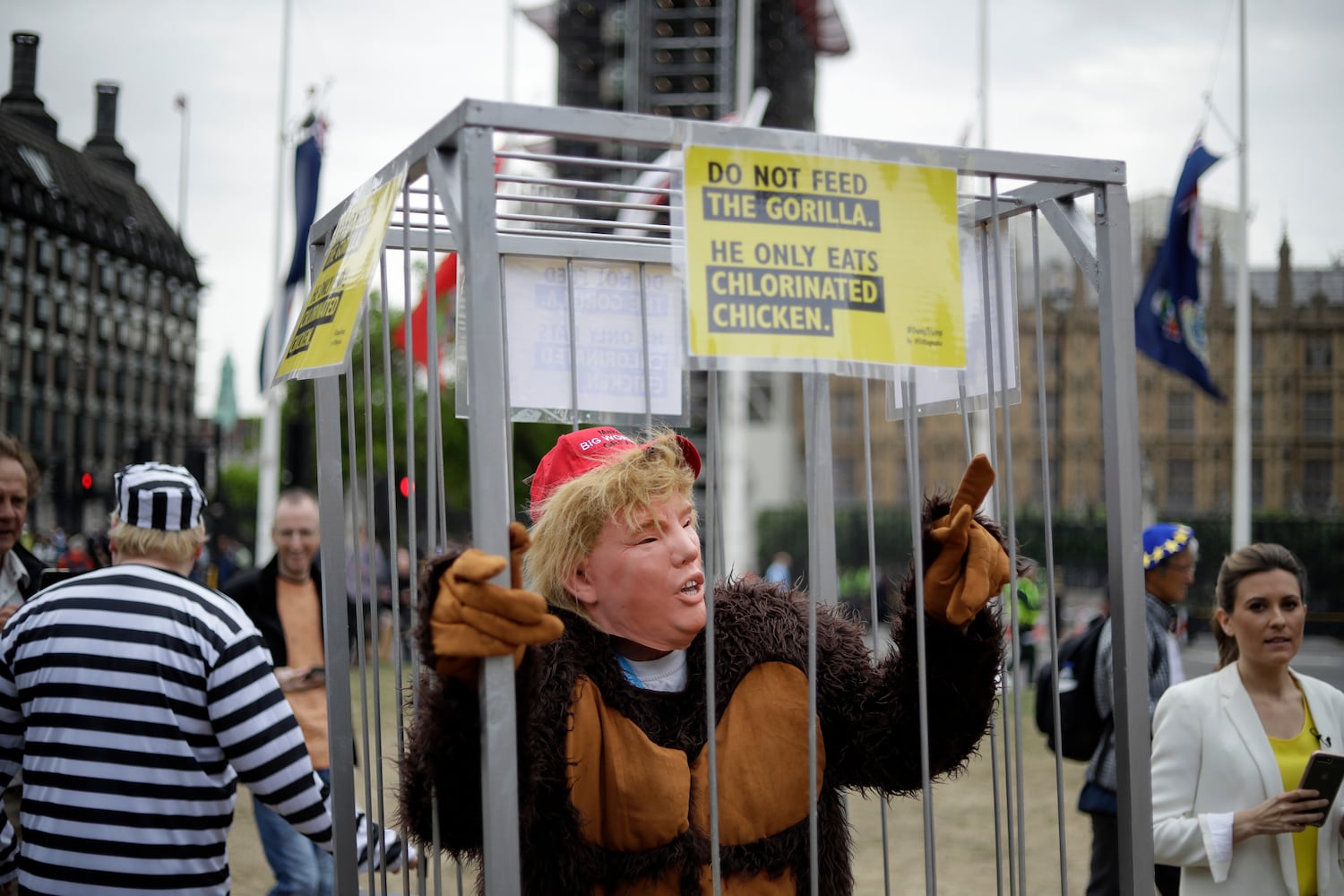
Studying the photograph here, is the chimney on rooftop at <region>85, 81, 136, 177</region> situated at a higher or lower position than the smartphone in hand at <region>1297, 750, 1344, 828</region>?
higher

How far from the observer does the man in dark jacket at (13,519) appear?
342cm

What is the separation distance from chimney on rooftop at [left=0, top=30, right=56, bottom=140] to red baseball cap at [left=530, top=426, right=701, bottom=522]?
9.83m

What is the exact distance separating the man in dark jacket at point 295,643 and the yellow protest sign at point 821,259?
2.72 meters

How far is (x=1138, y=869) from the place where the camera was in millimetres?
2039

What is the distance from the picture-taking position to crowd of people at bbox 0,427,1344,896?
76.9 inches

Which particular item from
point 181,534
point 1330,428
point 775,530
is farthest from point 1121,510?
point 1330,428

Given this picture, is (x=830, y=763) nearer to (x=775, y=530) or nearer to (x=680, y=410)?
(x=680, y=410)

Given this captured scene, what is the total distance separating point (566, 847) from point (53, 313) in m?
15.0

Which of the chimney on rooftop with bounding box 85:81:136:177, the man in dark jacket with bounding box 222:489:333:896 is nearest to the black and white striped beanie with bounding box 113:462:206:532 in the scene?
the man in dark jacket with bounding box 222:489:333:896

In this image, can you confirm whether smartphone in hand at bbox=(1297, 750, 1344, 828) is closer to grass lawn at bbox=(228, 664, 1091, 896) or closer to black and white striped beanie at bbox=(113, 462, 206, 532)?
grass lawn at bbox=(228, 664, 1091, 896)

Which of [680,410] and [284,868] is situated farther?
[284,868]

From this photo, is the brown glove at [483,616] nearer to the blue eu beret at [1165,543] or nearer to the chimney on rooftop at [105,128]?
the blue eu beret at [1165,543]

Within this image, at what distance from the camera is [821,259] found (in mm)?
1829

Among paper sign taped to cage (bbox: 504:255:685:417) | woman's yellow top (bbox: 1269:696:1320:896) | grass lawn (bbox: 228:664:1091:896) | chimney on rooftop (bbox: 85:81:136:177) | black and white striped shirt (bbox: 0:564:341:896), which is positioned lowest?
grass lawn (bbox: 228:664:1091:896)
